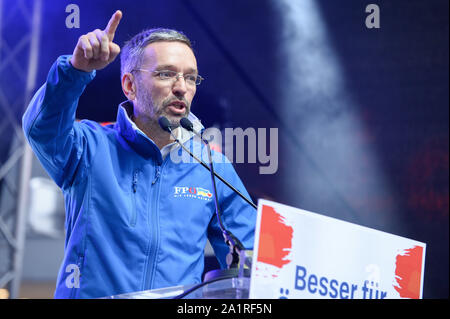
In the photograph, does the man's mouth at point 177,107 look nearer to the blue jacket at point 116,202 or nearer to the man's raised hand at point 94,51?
the blue jacket at point 116,202

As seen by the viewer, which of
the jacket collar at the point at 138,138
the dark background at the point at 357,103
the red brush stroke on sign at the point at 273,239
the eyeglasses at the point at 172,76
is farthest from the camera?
the dark background at the point at 357,103

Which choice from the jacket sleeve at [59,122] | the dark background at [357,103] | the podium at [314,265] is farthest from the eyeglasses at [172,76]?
the dark background at [357,103]

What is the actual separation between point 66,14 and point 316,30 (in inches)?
70.1

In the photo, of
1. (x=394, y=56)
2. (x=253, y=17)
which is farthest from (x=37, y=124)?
(x=394, y=56)

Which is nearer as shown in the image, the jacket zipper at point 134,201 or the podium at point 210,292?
the podium at point 210,292

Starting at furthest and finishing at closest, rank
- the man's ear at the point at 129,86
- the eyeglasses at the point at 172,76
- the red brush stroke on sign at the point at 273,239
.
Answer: the man's ear at the point at 129,86 → the eyeglasses at the point at 172,76 → the red brush stroke on sign at the point at 273,239

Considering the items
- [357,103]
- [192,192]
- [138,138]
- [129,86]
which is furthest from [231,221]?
[357,103]

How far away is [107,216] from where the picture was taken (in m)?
1.45

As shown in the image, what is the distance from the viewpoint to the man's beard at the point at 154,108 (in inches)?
63.6

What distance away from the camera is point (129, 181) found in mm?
1514

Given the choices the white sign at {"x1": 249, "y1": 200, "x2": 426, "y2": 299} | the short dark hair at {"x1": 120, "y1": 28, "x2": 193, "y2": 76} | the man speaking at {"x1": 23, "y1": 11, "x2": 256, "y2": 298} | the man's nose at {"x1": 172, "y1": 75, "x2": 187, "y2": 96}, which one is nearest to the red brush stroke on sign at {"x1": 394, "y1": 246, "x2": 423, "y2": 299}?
the white sign at {"x1": 249, "y1": 200, "x2": 426, "y2": 299}

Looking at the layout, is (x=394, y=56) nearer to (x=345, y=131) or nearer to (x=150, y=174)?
(x=345, y=131)

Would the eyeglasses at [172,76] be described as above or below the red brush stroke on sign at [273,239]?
above

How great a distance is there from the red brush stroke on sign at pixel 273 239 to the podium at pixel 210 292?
112 millimetres
